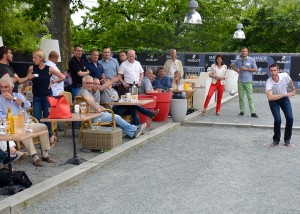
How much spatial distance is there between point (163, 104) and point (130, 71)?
115 centimetres

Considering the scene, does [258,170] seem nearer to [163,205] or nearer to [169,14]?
[163,205]

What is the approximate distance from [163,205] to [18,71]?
20.0 meters

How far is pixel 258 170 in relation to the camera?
24.7 feet

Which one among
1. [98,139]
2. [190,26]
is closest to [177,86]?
[98,139]

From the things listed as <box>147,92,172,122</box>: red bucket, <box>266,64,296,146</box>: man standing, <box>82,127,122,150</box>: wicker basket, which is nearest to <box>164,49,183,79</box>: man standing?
<box>147,92,172,122</box>: red bucket

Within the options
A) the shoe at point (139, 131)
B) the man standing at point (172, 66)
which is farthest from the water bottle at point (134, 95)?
the man standing at point (172, 66)

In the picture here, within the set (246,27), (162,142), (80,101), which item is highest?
(246,27)

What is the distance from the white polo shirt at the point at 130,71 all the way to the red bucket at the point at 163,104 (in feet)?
1.83

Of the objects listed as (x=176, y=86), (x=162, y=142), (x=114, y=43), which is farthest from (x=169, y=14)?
(x=162, y=142)

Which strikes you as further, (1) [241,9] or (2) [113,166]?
(1) [241,9]

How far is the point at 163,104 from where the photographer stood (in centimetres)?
1194

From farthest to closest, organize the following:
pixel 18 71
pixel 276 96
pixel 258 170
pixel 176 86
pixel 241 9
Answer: pixel 241 9
pixel 18 71
pixel 176 86
pixel 276 96
pixel 258 170

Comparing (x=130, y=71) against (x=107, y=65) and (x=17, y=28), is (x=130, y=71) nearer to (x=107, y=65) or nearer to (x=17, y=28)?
(x=107, y=65)

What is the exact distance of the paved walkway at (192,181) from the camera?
18.6 feet
